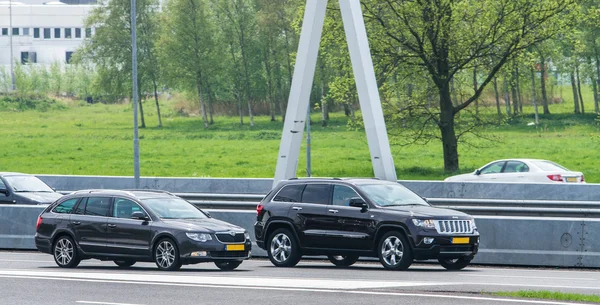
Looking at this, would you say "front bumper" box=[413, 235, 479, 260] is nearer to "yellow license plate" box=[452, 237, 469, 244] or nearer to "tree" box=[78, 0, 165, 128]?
"yellow license plate" box=[452, 237, 469, 244]

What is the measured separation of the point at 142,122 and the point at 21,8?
152 ft

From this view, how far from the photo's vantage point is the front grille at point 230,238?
17688 mm

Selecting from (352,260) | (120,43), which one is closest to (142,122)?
(120,43)

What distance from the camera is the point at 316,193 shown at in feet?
62.1

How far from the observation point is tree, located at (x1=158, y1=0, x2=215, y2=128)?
8094 cm

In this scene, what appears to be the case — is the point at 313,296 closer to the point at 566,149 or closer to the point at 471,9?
the point at 471,9

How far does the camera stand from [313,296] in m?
13.1

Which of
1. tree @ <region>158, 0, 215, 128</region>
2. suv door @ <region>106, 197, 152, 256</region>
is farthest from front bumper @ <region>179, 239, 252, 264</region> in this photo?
tree @ <region>158, 0, 215, 128</region>

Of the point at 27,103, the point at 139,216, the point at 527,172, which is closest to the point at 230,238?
the point at 139,216

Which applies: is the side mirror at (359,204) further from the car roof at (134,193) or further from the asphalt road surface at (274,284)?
the car roof at (134,193)

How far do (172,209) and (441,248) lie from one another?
4793 millimetres

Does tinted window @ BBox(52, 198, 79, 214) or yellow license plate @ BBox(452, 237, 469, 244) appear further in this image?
tinted window @ BBox(52, 198, 79, 214)

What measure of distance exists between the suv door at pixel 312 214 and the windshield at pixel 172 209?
1.72 m

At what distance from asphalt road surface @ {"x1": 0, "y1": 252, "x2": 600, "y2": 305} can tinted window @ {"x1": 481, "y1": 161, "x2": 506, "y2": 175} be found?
12890mm
